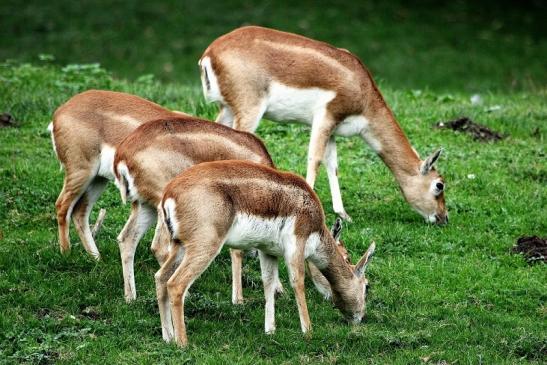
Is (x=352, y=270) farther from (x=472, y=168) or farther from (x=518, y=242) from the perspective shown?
(x=472, y=168)

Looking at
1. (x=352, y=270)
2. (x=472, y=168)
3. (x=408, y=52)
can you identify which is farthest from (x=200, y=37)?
(x=352, y=270)

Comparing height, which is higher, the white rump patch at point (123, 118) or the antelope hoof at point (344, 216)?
the white rump patch at point (123, 118)

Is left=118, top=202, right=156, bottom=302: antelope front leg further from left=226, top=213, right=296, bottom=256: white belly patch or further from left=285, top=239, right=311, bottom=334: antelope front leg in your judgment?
left=285, top=239, right=311, bottom=334: antelope front leg

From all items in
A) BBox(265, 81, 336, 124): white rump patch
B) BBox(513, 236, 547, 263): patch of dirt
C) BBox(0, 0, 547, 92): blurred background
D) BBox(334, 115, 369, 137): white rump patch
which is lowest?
BBox(0, 0, 547, 92): blurred background

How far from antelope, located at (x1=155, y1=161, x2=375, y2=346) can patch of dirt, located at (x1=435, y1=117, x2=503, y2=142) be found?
16.9 feet

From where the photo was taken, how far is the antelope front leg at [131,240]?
8258 mm

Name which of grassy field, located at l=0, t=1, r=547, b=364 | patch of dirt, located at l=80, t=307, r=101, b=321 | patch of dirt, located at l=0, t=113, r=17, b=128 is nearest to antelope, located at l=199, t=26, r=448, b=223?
grassy field, located at l=0, t=1, r=547, b=364

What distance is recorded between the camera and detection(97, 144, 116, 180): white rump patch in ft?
28.8

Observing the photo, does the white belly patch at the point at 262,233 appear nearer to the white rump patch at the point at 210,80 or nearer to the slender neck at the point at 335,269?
the slender neck at the point at 335,269

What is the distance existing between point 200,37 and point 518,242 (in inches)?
545

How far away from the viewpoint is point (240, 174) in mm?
7352

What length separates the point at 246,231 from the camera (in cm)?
735

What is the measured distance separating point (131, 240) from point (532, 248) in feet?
12.5

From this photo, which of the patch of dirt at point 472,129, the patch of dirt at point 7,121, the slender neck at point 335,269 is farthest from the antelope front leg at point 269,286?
the patch of dirt at point 7,121
